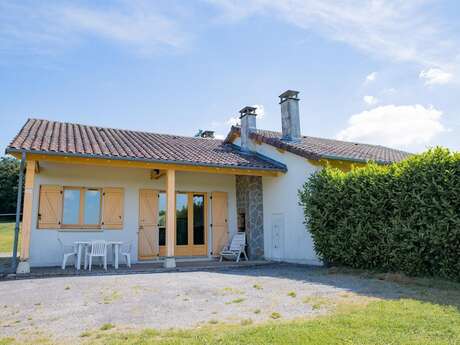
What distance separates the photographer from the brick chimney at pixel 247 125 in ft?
42.8

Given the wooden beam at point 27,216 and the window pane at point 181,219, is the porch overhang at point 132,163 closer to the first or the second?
the wooden beam at point 27,216

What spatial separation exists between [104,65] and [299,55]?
5.18m

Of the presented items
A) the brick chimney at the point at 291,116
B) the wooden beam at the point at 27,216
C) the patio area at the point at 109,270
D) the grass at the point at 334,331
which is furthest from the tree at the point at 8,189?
the grass at the point at 334,331

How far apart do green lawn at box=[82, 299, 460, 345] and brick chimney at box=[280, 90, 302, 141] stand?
8.89m

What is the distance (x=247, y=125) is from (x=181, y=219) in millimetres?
4150

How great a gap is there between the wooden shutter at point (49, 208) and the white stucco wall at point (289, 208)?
19.7ft

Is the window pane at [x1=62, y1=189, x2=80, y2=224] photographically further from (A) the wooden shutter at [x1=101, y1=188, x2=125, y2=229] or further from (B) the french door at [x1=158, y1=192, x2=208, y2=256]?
(B) the french door at [x1=158, y1=192, x2=208, y2=256]

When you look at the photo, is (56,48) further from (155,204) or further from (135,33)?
(155,204)

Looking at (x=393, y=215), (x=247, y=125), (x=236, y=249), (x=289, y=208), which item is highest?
(x=247, y=125)

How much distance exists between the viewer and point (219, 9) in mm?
7949

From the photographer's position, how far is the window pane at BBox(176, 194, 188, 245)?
1153cm

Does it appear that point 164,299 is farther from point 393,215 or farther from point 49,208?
point 49,208

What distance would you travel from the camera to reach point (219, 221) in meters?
12.1

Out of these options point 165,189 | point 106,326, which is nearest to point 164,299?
point 106,326
